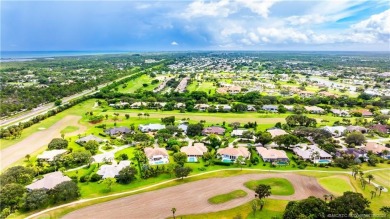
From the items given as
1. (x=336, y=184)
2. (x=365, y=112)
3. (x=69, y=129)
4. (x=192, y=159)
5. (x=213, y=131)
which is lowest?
(x=336, y=184)

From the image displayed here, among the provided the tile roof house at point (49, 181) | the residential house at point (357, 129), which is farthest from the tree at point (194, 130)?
the residential house at point (357, 129)

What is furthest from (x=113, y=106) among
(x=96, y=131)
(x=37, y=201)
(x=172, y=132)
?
(x=37, y=201)

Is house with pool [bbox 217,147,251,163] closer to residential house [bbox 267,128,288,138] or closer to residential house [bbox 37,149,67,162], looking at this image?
residential house [bbox 267,128,288,138]

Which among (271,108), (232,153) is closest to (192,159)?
(232,153)

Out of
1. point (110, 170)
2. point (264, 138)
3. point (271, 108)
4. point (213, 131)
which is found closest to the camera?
point (110, 170)

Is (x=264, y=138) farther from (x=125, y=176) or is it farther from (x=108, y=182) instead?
(x=108, y=182)

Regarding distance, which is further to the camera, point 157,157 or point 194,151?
point 194,151

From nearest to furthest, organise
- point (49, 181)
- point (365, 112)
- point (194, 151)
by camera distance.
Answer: point (49, 181) < point (194, 151) < point (365, 112)

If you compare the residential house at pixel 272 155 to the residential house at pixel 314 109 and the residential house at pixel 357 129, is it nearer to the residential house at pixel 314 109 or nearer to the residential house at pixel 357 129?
the residential house at pixel 357 129
